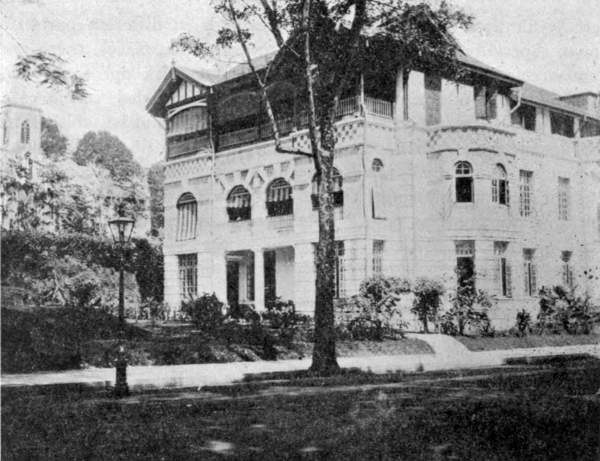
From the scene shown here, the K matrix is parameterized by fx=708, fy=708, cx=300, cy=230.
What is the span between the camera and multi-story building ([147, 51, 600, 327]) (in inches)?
968

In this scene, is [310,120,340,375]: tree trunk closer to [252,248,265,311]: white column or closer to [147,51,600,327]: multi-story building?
[147,51,600,327]: multi-story building

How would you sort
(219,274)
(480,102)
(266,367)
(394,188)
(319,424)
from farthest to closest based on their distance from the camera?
1. (219,274)
2. (480,102)
3. (394,188)
4. (266,367)
5. (319,424)

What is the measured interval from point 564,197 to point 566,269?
2.98 meters

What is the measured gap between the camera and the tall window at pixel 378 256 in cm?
2481

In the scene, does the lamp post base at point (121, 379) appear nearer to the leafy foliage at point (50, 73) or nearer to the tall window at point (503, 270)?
the leafy foliage at point (50, 73)

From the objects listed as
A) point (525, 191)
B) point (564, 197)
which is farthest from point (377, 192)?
point (564, 197)

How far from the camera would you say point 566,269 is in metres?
28.7

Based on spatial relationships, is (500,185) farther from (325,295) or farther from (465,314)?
(325,295)

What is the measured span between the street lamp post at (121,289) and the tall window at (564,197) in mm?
21275

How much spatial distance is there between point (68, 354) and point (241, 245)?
1418 centimetres

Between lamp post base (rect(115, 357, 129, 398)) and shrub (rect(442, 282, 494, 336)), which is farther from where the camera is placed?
shrub (rect(442, 282, 494, 336))

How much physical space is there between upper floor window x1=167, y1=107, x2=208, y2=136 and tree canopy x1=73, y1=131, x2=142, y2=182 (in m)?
11.0

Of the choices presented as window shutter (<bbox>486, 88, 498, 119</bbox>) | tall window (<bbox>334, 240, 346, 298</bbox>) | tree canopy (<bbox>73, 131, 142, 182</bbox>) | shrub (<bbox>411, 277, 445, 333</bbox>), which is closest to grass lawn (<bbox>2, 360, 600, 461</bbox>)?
shrub (<bbox>411, 277, 445, 333</bbox>)

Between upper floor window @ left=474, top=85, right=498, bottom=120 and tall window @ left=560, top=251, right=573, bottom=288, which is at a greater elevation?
upper floor window @ left=474, top=85, right=498, bottom=120
